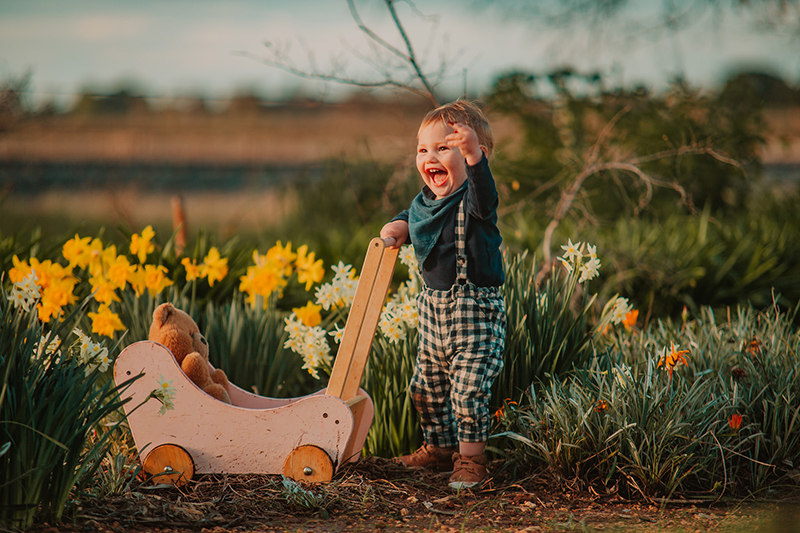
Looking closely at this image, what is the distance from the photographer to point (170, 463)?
2.41 metres

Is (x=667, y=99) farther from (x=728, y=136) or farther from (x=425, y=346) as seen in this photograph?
(x=425, y=346)

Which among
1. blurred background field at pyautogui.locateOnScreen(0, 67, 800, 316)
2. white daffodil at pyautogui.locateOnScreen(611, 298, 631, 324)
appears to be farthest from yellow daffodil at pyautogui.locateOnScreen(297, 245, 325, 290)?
white daffodil at pyautogui.locateOnScreen(611, 298, 631, 324)

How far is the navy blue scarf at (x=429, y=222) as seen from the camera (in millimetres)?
2463

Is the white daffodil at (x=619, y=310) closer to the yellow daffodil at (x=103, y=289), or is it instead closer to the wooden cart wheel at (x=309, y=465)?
the wooden cart wheel at (x=309, y=465)

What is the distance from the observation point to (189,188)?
2173 centimetres

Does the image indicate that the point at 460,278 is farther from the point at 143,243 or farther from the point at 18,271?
the point at 18,271

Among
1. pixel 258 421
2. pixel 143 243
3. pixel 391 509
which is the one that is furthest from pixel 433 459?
pixel 143 243

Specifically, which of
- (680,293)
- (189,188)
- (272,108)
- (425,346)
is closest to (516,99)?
(680,293)

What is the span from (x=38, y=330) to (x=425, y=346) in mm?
1405

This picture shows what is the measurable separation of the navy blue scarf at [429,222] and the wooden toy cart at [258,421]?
0.50 ft

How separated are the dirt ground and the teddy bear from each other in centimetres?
36

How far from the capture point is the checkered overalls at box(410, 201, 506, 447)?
2432 mm

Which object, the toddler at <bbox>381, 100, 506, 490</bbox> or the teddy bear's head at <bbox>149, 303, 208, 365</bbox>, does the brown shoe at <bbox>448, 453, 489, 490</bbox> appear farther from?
the teddy bear's head at <bbox>149, 303, 208, 365</bbox>

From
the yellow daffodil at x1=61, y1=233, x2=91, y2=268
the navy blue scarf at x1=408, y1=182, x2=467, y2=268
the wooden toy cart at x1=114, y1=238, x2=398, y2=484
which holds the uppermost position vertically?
the navy blue scarf at x1=408, y1=182, x2=467, y2=268
